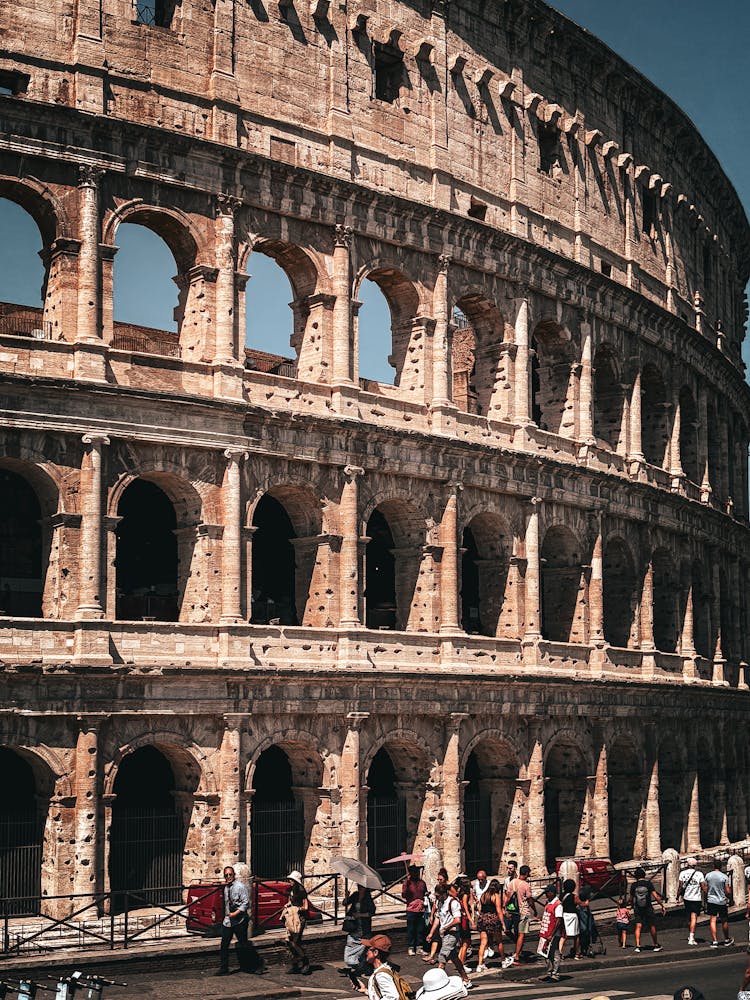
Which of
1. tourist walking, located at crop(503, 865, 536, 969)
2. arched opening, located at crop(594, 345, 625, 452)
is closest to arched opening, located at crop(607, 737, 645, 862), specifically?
arched opening, located at crop(594, 345, 625, 452)

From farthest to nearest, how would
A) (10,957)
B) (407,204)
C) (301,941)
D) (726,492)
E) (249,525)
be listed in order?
(726,492)
(407,204)
(249,525)
(301,941)
(10,957)

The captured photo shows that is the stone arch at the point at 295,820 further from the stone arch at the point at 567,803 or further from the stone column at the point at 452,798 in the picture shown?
the stone arch at the point at 567,803

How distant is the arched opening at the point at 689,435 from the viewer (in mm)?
45500

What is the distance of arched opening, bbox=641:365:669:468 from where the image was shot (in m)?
43.1

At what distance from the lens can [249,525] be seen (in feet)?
97.5

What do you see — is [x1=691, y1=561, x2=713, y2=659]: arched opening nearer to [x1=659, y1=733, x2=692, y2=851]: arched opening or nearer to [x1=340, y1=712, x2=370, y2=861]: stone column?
[x1=659, y1=733, x2=692, y2=851]: arched opening

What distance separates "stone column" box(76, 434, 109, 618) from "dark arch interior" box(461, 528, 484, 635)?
1142cm

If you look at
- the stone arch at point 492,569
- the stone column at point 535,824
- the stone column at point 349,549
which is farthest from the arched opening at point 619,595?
the stone column at point 349,549

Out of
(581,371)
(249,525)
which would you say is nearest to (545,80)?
(581,371)

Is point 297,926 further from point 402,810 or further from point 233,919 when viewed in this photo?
point 402,810

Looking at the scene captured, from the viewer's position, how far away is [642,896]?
27.3 meters

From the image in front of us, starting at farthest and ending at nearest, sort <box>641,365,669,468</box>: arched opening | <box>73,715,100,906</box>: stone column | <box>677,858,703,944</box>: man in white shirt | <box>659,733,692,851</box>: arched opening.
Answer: <box>641,365,669,468</box>: arched opening
<box>659,733,692,851</box>: arched opening
<box>677,858,703,944</box>: man in white shirt
<box>73,715,100,906</box>: stone column

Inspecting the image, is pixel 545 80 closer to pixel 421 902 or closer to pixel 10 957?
pixel 421 902

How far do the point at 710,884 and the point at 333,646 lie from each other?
8507 millimetres
